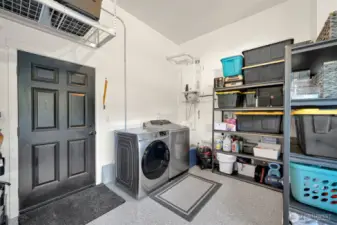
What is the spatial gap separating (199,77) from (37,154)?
329 cm

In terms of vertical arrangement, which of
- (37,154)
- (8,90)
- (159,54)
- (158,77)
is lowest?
(37,154)

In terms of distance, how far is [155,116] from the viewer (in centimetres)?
316

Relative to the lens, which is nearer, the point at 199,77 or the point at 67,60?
the point at 67,60

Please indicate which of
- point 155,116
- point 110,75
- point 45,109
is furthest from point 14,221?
point 155,116

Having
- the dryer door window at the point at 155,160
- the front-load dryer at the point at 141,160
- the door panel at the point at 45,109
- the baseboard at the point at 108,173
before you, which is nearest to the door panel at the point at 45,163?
the door panel at the point at 45,109

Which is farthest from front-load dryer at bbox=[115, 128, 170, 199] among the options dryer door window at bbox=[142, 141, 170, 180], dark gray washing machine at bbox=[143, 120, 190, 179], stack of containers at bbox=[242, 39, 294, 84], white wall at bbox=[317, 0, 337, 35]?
white wall at bbox=[317, 0, 337, 35]

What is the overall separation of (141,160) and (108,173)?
86 cm

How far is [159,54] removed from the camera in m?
3.27

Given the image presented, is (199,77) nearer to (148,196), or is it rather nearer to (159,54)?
(159,54)

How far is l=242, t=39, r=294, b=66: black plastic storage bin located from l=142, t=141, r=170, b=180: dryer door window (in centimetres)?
200

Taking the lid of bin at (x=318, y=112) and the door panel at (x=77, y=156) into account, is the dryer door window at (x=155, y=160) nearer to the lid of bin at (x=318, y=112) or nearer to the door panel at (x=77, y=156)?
the door panel at (x=77, y=156)

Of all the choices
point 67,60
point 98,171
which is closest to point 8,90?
point 67,60

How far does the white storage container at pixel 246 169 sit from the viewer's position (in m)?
2.39

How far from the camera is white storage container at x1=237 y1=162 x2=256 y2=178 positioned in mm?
2388
